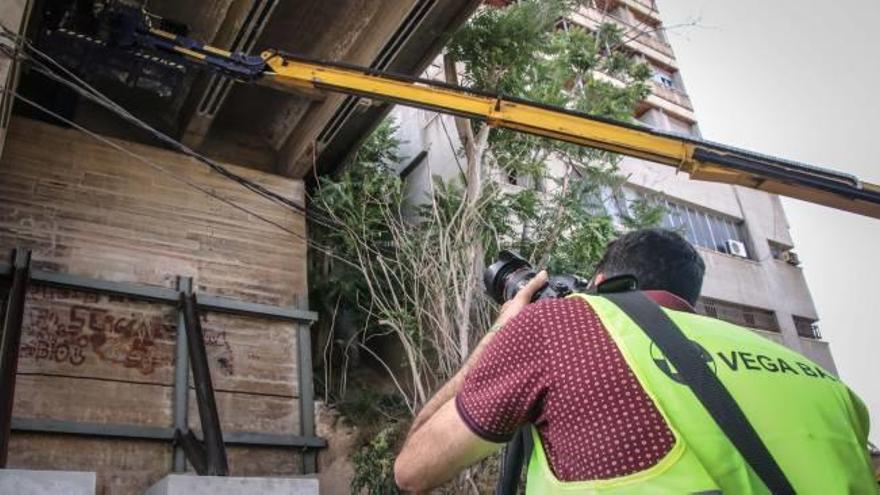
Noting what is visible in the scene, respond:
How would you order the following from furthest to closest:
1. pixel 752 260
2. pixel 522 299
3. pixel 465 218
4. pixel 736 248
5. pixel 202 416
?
pixel 752 260 → pixel 736 248 → pixel 465 218 → pixel 202 416 → pixel 522 299

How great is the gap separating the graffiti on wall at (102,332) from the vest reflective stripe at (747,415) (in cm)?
504

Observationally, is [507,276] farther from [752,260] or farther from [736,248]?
[752,260]

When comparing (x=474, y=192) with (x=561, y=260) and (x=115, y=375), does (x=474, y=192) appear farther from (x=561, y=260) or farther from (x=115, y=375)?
(x=115, y=375)

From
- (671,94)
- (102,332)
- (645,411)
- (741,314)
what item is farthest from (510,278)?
(671,94)

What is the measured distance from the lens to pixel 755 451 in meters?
1.15

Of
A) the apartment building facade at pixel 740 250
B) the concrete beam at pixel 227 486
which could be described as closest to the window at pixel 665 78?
the apartment building facade at pixel 740 250

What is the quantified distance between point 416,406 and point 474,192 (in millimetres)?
2539

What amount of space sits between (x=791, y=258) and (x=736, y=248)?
2.23m

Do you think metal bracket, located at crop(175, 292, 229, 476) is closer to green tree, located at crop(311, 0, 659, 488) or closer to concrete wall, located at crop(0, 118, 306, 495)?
concrete wall, located at crop(0, 118, 306, 495)

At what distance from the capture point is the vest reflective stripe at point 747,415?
115 centimetres

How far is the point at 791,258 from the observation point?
622 inches

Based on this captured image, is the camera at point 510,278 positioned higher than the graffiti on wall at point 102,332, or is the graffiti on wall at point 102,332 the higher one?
the graffiti on wall at point 102,332

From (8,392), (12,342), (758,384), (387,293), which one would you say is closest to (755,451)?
(758,384)

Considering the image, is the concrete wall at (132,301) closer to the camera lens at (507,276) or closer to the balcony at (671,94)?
the camera lens at (507,276)
